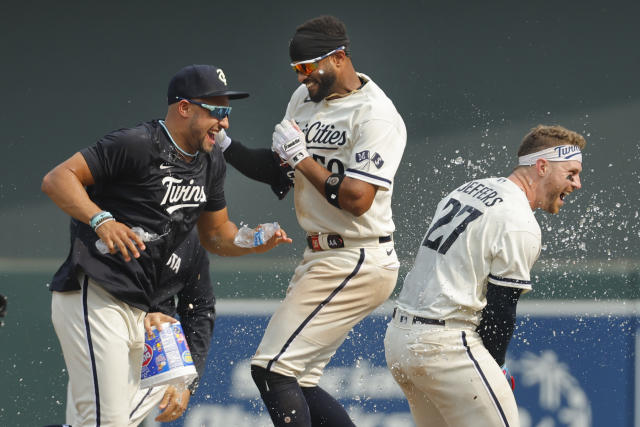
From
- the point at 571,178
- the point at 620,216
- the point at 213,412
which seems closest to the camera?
the point at 571,178

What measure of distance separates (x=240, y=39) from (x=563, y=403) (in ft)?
11.1

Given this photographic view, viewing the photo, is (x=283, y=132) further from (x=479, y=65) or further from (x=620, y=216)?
(x=620, y=216)

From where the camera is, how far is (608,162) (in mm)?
6668

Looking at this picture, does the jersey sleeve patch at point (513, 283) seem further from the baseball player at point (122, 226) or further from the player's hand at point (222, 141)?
the player's hand at point (222, 141)

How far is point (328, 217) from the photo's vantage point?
422 centimetres

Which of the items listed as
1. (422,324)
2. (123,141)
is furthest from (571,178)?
(123,141)

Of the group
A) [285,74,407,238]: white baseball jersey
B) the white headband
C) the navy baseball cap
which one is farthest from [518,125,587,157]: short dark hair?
the navy baseball cap

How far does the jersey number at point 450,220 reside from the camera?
12.3ft

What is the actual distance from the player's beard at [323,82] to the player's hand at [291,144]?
247 mm

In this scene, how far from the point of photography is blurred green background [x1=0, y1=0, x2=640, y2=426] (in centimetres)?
662

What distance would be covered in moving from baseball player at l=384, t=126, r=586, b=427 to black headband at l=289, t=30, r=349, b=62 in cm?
95

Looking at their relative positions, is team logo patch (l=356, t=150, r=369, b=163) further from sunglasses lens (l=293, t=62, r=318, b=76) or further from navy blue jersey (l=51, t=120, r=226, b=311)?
navy blue jersey (l=51, t=120, r=226, b=311)

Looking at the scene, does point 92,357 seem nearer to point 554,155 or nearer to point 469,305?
point 469,305

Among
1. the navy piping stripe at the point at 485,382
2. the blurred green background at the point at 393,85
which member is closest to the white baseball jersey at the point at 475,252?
the navy piping stripe at the point at 485,382
